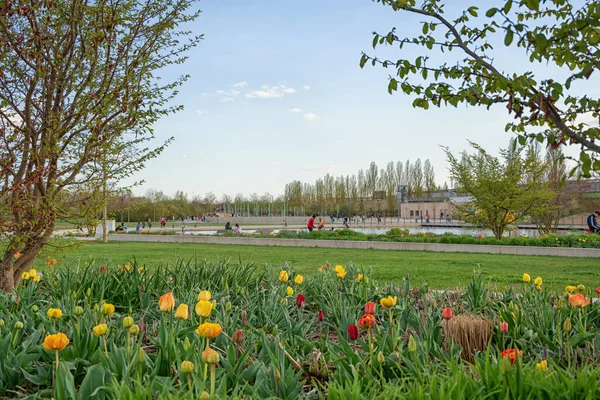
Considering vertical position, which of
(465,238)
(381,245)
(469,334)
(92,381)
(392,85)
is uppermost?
(392,85)

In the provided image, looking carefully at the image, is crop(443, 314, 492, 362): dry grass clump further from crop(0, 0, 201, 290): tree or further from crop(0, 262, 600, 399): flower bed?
crop(0, 0, 201, 290): tree

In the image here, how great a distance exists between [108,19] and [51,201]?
6.32ft

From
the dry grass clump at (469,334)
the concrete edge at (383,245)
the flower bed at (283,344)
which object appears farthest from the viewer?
the concrete edge at (383,245)

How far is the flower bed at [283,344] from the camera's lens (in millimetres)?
1935

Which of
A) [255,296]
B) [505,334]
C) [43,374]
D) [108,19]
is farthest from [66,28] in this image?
[505,334]

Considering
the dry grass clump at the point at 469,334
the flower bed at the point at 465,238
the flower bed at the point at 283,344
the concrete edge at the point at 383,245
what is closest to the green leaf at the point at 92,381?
the flower bed at the point at 283,344

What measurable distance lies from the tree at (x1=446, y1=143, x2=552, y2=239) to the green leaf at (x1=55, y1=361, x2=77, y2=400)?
56.4 feet

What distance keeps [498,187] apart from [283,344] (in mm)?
16465

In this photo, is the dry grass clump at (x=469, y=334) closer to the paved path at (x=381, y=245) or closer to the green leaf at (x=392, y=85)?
the green leaf at (x=392, y=85)

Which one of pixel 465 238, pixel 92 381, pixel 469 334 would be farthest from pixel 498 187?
pixel 92 381

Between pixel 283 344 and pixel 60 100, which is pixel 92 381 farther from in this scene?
pixel 60 100

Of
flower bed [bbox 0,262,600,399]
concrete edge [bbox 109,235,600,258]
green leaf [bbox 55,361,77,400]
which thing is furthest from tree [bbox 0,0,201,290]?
concrete edge [bbox 109,235,600,258]

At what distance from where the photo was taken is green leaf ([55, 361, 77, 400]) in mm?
1942

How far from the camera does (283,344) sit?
275 centimetres
